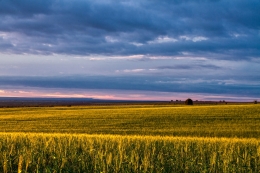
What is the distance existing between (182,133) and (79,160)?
16.1 m

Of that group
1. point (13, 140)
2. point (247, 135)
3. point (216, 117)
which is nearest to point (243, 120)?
point (216, 117)

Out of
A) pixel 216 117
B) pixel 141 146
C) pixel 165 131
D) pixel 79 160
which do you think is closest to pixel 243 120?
pixel 216 117

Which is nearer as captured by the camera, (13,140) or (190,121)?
(13,140)

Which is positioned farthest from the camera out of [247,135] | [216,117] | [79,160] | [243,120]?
[216,117]

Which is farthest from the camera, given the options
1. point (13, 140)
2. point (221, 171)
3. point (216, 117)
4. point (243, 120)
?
point (216, 117)

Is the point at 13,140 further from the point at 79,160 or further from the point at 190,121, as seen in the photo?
the point at 190,121

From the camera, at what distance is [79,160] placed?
9.27 m

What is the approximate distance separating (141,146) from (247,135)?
44.1ft

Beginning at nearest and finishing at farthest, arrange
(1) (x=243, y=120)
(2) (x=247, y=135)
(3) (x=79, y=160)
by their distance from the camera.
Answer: (3) (x=79, y=160) → (2) (x=247, y=135) → (1) (x=243, y=120)

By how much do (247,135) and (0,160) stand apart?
61.2ft

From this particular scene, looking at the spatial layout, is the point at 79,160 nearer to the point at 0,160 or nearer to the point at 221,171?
the point at 0,160

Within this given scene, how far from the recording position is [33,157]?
9812mm

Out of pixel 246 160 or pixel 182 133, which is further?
pixel 182 133

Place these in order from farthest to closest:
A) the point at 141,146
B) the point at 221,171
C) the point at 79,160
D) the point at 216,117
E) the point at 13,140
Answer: the point at 216,117, the point at 13,140, the point at 141,146, the point at 79,160, the point at 221,171
